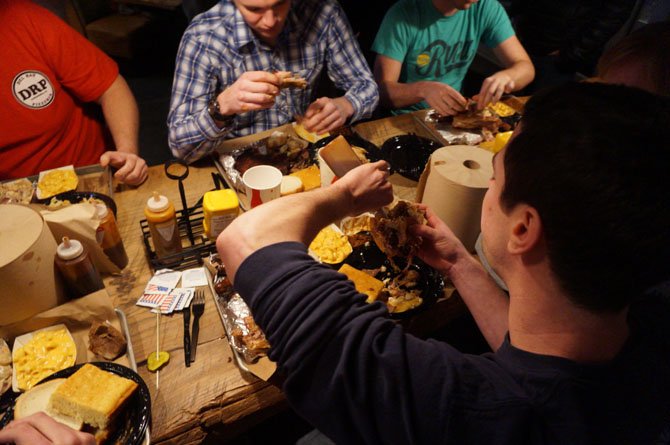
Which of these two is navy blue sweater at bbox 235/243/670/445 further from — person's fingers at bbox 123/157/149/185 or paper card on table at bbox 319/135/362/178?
person's fingers at bbox 123/157/149/185

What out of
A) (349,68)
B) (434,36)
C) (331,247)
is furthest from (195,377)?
(434,36)

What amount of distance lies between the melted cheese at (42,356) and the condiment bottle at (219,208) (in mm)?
626

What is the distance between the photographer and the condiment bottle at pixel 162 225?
4.83ft

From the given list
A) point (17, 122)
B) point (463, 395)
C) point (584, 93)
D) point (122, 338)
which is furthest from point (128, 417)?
point (17, 122)

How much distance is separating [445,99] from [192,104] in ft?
5.25

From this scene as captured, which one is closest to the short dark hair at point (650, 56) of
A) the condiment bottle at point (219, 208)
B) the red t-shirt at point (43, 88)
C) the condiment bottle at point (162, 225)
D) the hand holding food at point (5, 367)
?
the condiment bottle at point (219, 208)

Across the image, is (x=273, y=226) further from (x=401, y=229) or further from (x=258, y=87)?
(x=258, y=87)

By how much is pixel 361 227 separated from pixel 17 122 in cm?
200

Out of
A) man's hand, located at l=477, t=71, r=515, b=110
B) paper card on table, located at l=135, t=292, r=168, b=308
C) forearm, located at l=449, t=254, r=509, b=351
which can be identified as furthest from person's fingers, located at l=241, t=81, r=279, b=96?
man's hand, located at l=477, t=71, r=515, b=110

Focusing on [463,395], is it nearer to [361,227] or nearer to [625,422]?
[625,422]

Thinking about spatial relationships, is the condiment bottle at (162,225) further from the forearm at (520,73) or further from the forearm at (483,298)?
the forearm at (520,73)

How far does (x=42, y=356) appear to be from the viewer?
124 cm

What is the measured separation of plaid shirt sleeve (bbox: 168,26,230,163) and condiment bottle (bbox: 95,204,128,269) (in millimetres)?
762

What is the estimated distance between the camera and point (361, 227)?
1.79m
